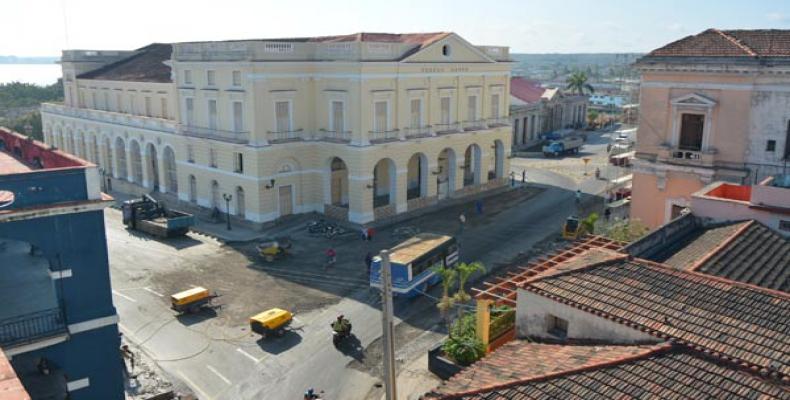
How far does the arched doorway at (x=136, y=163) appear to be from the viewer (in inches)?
2088

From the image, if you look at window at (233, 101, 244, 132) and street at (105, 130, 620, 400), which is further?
window at (233, 101, 244, 132)

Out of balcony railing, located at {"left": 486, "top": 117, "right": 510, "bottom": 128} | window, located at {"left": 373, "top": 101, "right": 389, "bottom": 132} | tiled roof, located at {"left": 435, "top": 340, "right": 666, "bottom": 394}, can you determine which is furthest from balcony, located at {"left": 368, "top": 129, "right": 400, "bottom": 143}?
tiled roof, located at {"left": 435, "top": 340, "right": 666, "bottom": 394}

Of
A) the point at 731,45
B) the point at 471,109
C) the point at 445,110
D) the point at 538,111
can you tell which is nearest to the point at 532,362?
the point at 731,45

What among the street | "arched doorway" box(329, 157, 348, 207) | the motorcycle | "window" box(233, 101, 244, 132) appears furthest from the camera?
"arched doorway" box(329, 157, 348, 207)

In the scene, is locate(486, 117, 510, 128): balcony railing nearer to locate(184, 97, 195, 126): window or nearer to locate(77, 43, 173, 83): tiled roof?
locate(184, 97, 195, 126): window

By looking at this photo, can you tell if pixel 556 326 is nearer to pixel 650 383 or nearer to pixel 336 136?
pixel 650 383

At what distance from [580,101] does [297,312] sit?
243ft

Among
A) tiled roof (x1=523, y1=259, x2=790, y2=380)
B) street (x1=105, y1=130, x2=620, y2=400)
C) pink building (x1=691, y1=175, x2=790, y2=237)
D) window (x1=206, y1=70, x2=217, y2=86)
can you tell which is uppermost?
window (x1=206, y1=70, x2=217, y2=86)

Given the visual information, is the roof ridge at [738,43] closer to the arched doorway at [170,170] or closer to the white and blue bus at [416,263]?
the white and blue bus at [416,263]

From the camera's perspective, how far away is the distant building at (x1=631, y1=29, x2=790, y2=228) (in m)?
28.5

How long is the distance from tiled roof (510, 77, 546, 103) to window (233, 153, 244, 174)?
46789mm

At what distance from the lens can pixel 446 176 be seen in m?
50.6

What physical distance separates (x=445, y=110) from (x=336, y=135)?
8981mm

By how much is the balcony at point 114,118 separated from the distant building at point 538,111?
38.3 metres
